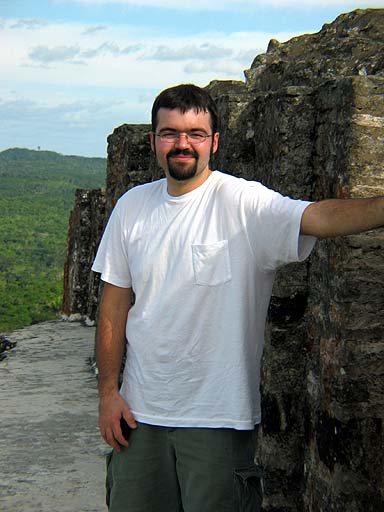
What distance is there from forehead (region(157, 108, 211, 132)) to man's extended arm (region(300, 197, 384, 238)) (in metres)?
0.43

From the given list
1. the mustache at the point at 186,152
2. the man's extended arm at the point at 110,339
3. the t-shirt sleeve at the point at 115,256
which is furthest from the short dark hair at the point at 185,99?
the man's extended arm at the point at 110,339

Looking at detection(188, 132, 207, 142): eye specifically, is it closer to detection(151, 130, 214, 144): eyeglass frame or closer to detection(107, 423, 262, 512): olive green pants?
detection(151, 130, 214, 144): eyeglass frame

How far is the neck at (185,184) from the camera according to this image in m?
2.67

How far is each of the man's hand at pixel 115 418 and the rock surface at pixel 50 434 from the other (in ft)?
5.56

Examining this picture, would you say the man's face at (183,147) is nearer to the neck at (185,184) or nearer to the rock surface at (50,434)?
the neck at (185,184)

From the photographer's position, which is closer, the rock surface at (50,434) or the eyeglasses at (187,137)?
the eyeglasses at (187,137)

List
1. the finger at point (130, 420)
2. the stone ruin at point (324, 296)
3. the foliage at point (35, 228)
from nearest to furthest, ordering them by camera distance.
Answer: the finger at point (130, 420), the stone ruin at point (324, 296), the foliage at point (35, 228)

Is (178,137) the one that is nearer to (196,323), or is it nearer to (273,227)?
(273,227)

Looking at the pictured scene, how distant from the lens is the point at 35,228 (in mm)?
58625

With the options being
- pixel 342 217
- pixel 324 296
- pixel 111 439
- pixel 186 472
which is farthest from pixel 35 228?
pixel 342 217

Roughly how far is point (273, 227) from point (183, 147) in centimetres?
36

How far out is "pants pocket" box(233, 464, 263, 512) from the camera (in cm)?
254

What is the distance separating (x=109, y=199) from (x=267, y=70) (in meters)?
2.54

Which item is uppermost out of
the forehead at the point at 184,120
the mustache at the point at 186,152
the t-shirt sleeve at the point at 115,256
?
the forehead at the point at 184,120
